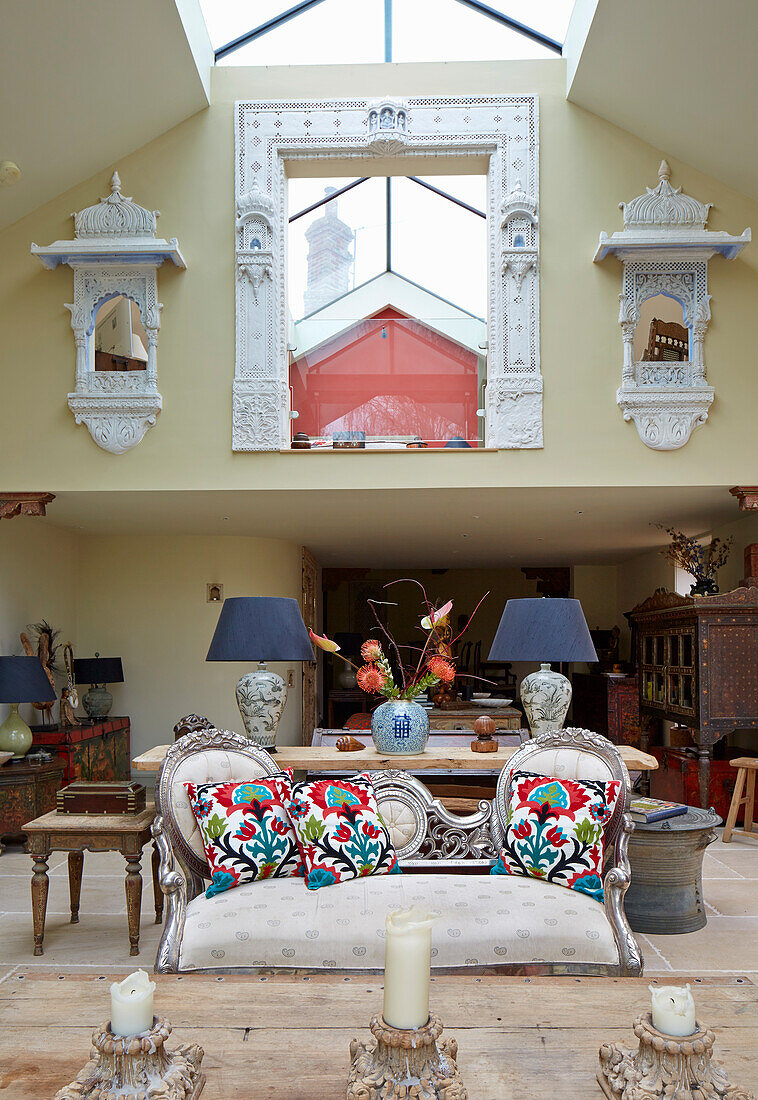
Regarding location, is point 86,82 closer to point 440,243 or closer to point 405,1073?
point 440,243

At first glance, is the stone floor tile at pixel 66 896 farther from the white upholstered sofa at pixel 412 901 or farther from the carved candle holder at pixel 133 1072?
the carved candle holder at pixel 133 1072

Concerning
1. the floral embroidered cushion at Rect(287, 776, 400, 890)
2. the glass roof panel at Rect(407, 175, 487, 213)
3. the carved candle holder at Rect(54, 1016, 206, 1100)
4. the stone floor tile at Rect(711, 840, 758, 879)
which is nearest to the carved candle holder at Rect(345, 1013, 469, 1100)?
the carved candle holder at Rect(54, 1016, 206, 1100)

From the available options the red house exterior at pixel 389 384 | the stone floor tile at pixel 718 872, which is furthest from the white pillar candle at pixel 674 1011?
the red house exterior at pixel 389 384

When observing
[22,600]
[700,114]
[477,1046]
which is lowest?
[477,1046]

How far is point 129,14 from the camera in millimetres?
5867

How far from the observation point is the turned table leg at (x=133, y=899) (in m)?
3.90

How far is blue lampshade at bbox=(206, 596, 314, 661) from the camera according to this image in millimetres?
4137

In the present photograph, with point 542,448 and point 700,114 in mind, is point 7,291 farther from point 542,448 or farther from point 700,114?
point 700,114

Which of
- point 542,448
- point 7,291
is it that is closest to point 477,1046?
point 542,448

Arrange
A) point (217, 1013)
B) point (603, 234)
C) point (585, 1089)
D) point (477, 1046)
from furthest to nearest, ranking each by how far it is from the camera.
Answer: point (603, 234), point (217, 1013), point (477, 1046), point (585, 1089)

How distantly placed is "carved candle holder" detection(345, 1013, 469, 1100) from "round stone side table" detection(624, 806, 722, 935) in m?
3.06

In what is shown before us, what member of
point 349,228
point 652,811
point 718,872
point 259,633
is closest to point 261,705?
point 259,633

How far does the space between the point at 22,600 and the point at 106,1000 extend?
6696mm

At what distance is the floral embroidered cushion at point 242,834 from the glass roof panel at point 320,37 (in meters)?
6.22
